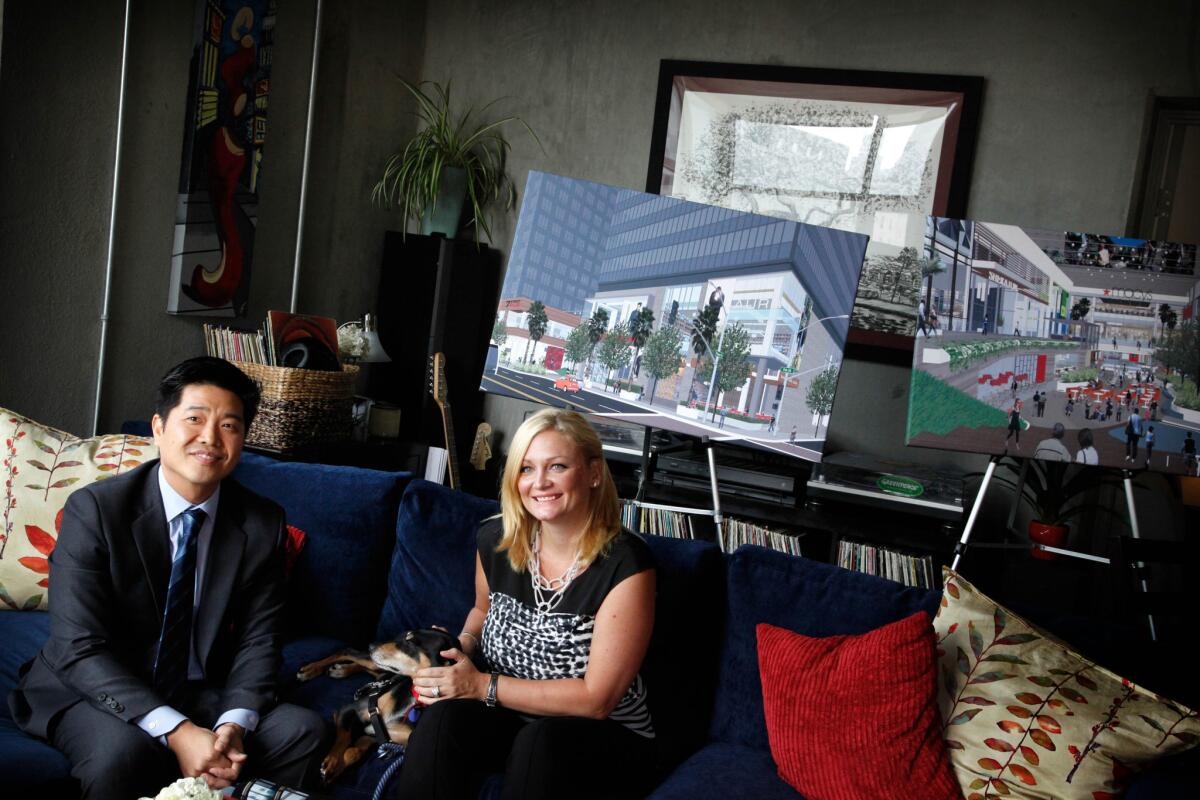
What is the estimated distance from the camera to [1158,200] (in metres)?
3.86

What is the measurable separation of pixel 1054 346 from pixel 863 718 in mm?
1786

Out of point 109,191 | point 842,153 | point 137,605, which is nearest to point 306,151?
point 109,191

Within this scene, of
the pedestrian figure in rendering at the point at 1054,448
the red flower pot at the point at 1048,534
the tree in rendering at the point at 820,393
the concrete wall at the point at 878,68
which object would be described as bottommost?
the red flower pot at the point at 1048,534

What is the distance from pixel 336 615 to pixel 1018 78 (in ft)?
11.0

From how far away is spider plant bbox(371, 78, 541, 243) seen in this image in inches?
175

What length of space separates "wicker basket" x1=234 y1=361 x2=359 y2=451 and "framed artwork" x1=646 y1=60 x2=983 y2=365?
75.0 inches

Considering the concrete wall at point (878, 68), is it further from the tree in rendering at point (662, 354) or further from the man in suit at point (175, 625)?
the man in suit at point (175, 625)

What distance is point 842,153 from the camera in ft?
13.6

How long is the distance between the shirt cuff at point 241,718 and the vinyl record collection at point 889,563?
83.3 inches

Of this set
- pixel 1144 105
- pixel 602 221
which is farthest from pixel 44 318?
pixel 1144 105

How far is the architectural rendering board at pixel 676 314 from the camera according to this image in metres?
3.03

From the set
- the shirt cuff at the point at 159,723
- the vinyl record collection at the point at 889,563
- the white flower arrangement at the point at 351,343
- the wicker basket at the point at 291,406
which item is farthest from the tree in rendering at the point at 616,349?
the shirt cuff at the point at 159,723

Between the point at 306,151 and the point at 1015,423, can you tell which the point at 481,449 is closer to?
the point at 306,151

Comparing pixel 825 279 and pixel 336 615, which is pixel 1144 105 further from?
pixel 336 615
